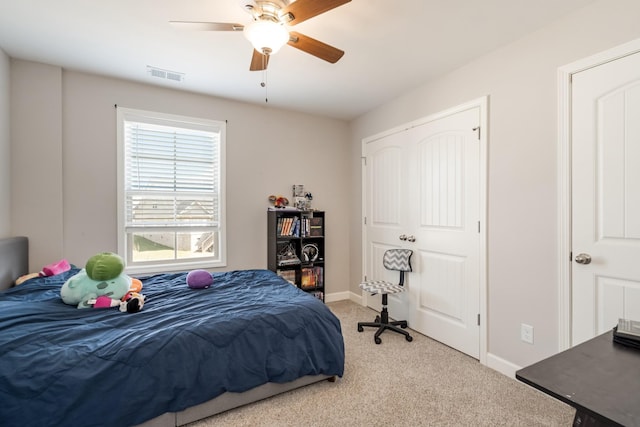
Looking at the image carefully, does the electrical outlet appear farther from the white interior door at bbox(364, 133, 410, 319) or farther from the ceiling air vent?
the ceiling air vent

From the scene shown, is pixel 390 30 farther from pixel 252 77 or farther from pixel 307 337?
pixel 307 337

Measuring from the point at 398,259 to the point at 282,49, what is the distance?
2.31 m

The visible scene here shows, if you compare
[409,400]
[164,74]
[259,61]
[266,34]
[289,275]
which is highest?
[164,74]

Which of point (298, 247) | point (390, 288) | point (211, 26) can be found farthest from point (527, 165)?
point (298, 247)

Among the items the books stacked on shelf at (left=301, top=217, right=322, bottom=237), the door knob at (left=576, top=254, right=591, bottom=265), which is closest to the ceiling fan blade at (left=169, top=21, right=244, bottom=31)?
the books stacked on shelf at (left=301, top=217, right=322, bottom=237)

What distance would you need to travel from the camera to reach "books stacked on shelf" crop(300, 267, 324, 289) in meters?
3.63

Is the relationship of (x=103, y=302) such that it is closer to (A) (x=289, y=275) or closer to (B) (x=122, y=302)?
(B) (x=122, y=302)

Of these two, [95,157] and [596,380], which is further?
[95,157]

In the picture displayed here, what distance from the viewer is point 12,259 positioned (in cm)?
227

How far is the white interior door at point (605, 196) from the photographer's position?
5.43 ft

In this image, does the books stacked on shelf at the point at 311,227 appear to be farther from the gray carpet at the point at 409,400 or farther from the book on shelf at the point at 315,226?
the gray carpet at the point at 409,400

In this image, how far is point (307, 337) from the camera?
6.47 feet

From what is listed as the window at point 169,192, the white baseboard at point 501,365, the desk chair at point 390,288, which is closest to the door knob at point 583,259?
the white baseboard at point 501,365

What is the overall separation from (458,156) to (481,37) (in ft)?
3.06
